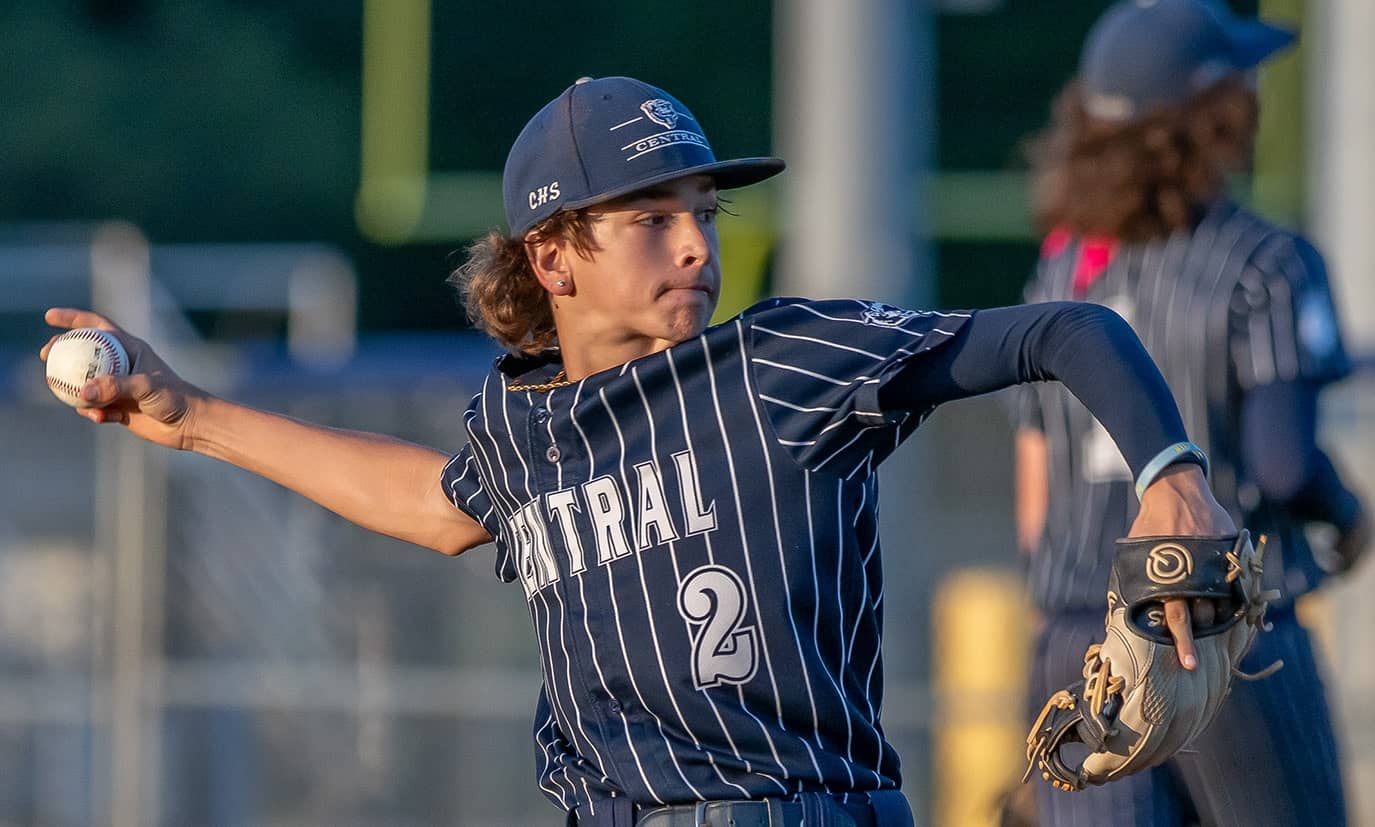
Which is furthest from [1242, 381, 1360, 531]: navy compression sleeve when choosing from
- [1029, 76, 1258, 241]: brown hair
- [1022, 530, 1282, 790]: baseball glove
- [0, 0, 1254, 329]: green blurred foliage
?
[0, 0, 1254, 329]: green blurred foliage

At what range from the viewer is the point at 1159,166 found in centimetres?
392

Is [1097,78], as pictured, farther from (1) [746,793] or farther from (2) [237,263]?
(2) [237,263]

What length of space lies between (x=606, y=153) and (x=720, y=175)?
0.19 m

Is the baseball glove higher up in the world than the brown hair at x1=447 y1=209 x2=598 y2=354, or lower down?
lower down

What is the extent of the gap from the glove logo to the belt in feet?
2.05

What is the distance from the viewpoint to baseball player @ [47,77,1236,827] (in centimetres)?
295

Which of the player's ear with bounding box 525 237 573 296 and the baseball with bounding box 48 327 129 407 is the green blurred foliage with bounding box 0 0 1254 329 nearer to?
the baseball with bounding box 48 327 129 407

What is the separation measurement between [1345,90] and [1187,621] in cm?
696

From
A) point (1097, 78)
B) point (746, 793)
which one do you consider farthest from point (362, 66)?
point (746, 793)

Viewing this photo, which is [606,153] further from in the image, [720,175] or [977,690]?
[977,690]

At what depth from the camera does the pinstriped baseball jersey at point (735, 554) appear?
2965 mm

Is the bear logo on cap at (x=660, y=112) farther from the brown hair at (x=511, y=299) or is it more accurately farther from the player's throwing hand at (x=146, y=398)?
the player's throwing hand at (x=146, y=398)

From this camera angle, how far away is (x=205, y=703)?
761 centimetres

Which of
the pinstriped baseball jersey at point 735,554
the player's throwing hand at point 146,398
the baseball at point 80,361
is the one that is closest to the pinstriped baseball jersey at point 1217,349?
the pinstriped baseball jersey at point 735,554
